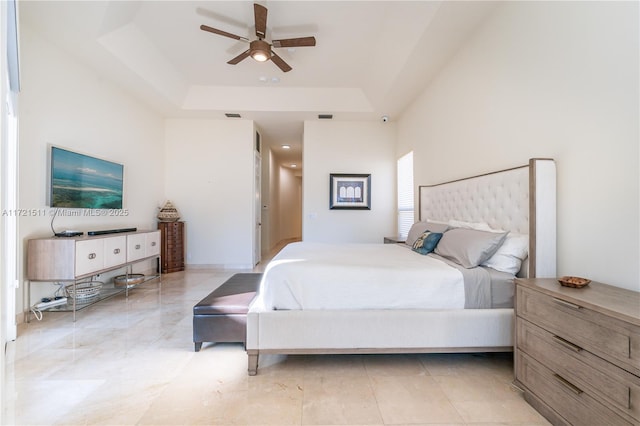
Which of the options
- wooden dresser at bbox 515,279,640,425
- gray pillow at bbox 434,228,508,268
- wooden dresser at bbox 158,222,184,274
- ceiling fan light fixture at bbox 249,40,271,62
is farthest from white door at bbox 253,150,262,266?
wooden dresser at bbox 515,279,640,425

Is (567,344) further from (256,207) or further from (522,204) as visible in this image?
(256,207)

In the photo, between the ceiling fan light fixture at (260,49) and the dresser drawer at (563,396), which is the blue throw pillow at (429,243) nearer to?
the dresser drawer at (563,396)

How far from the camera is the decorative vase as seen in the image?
16.2 ft

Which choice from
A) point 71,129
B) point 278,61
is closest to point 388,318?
point 278,61

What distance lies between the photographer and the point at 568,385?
4.42 feet

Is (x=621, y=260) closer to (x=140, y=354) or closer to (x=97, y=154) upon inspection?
(x=140, y=354)

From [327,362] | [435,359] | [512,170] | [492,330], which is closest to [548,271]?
[492,330]

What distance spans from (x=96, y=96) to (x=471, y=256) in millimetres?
4700

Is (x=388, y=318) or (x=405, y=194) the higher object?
(x=405, y=194)

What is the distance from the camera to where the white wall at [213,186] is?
17.4ft

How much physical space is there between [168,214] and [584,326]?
5381 mm

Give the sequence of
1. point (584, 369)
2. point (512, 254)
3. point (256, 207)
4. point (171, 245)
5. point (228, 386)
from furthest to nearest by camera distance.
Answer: point (256, 207)
point (171, 245)
point (512, 254)
point (228, 386)
point (584, 369)

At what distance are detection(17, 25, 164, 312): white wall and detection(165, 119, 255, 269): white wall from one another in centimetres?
59

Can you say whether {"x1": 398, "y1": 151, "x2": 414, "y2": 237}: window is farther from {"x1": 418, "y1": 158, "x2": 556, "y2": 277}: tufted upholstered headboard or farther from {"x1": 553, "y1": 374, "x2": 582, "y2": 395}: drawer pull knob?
{"x1": 553, "y1": 374, "x2": 582, "y2": 395}: drawer pull knob
